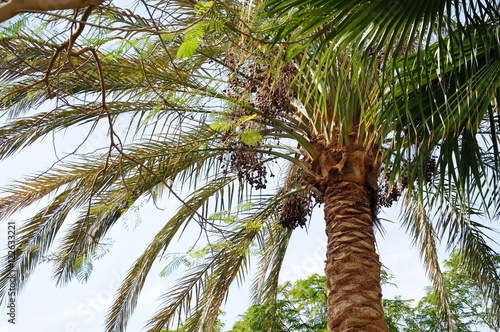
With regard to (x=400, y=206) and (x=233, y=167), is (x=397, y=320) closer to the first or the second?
(x=400, y=206)

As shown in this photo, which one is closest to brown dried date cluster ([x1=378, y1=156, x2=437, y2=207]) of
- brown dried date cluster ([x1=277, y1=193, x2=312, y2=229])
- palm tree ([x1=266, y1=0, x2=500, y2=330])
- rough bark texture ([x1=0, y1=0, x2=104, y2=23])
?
palm tree ([x1=266, y1=0, x2=500, y2=330])

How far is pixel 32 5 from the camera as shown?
257 centimetres

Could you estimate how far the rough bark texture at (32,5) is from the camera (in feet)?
8.30

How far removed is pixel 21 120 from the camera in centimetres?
763

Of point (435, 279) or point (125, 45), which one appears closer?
point (125, 45)

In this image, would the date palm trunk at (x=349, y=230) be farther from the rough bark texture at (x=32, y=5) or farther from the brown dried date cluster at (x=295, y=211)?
the rough bark texture at (x=32, y=5)

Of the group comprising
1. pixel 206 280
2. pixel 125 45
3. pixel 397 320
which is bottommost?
pixel 125 45

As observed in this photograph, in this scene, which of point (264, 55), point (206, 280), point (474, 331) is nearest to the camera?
point (264, 55)

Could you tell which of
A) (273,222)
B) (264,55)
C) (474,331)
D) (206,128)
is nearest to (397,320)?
(474,331)

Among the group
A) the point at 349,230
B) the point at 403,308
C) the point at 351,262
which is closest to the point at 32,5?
the point at 351,262

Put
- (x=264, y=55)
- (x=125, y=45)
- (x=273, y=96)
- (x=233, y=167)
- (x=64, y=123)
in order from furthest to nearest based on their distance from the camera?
(x=64, y=123), (x=233, y=167), (x=273, y=96), (x=264, y=55), (x=125, y=45)

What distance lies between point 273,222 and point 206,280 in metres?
1.09

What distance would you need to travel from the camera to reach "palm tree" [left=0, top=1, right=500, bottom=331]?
496cm

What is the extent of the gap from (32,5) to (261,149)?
5143 mm
